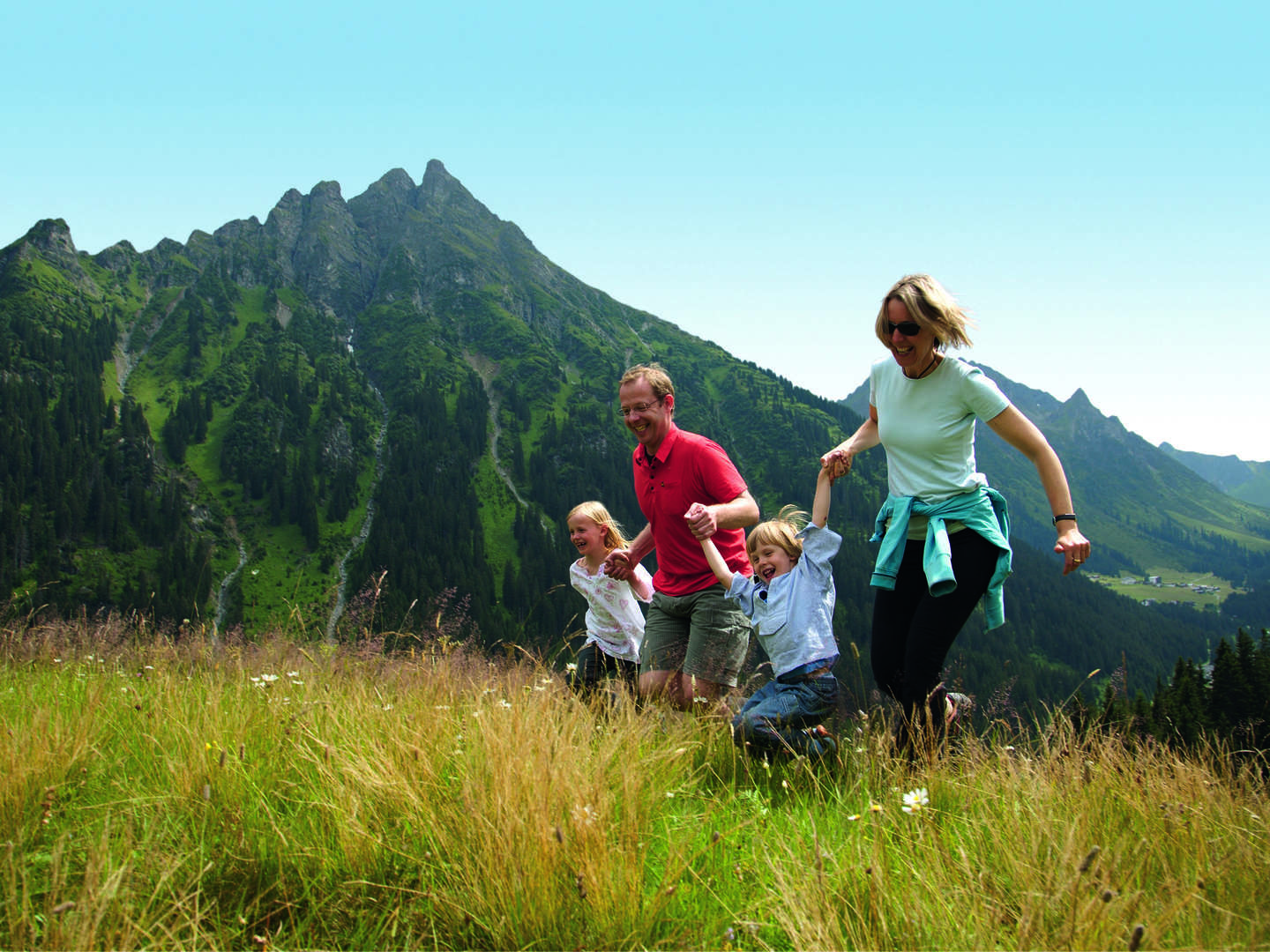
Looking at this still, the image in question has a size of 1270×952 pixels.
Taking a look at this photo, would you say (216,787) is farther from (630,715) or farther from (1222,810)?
(1222,810)

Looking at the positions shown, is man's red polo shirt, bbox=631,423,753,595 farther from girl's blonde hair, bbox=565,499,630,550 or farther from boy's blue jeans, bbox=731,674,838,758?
boy's blue jeans, bbox=731,674,838,758

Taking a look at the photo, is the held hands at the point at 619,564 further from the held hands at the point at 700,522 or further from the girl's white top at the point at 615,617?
the held hands at the point at 700,522

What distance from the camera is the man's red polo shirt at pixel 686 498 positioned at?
5.28 meters

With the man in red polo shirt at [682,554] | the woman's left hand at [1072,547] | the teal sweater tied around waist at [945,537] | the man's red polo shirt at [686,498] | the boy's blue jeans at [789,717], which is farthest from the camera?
the man's red polo shirt at [686,498]

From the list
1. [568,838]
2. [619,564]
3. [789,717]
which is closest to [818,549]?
[789,717]

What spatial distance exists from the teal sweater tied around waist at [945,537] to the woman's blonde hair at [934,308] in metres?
0.87

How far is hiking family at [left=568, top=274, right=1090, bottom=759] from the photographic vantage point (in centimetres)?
383

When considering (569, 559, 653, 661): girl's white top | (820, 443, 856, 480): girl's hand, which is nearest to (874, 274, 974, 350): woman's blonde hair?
(820, 443, 856, 480): girl's hand

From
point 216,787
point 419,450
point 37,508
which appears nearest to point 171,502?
point 37,508

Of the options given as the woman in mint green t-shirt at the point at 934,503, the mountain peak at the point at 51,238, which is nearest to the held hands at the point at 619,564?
the woman in mint green t-shirt at the point at 934,503

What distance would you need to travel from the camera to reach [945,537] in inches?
151

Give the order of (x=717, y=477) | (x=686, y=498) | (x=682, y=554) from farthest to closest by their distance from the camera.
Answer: (x=682, y=554) < (x=686, y=498) < (x=717, y=477)

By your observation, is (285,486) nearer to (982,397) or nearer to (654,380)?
(654,380)

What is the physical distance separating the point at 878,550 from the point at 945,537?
0.49m
